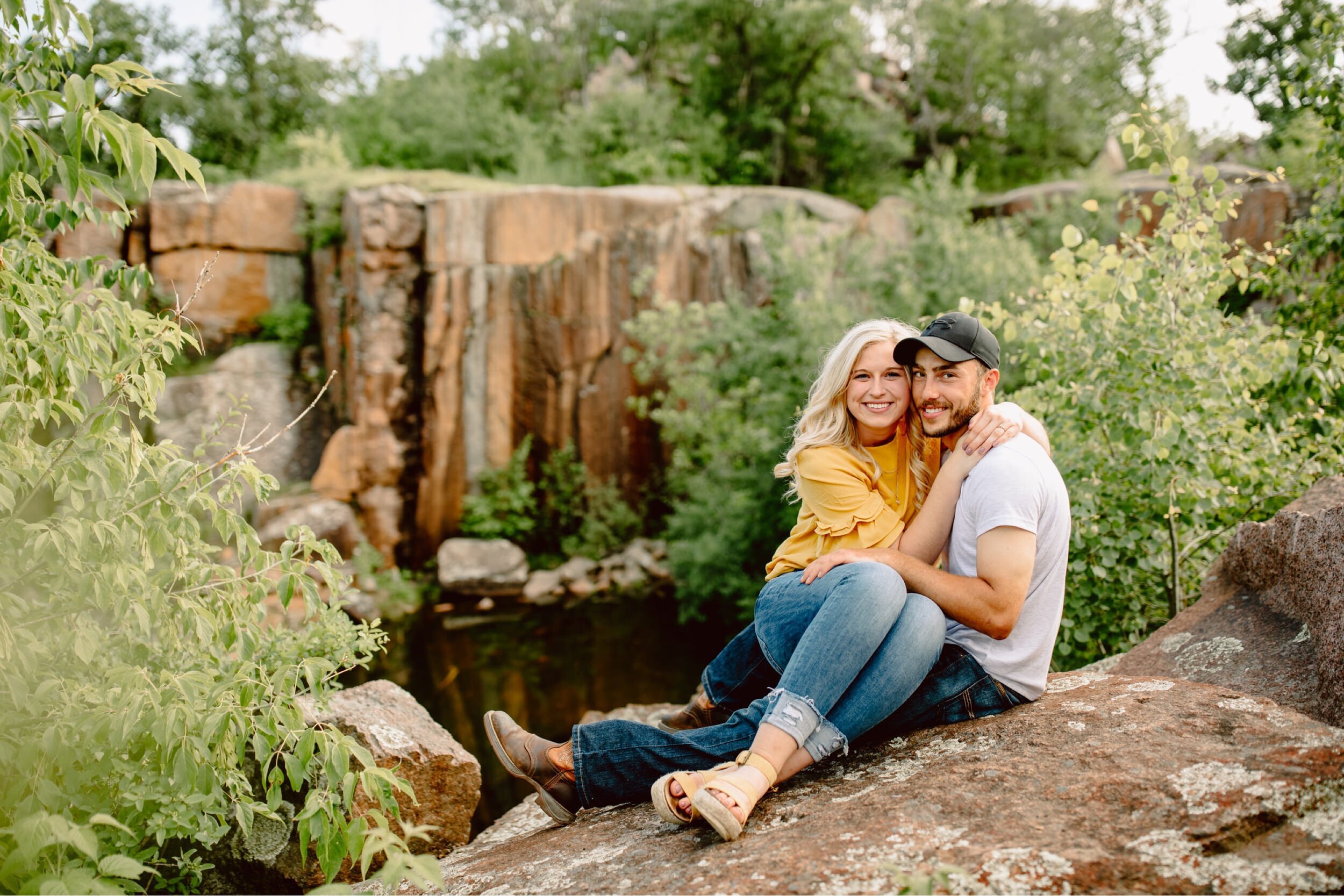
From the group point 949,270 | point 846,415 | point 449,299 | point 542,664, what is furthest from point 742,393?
point 846,415

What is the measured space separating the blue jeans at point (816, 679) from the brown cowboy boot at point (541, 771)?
0.06 metres

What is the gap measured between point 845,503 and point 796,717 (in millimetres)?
702

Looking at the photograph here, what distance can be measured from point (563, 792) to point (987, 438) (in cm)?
171

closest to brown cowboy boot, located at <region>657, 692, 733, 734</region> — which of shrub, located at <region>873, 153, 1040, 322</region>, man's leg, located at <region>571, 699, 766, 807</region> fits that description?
man's leg, located at <region>571, 699, 766, 807</region>

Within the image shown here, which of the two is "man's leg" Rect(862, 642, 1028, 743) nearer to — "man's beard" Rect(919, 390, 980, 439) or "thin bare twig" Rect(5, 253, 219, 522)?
"man's beard" Rect(919, 390, 980, 439)

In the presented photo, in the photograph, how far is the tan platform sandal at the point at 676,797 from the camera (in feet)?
7.07

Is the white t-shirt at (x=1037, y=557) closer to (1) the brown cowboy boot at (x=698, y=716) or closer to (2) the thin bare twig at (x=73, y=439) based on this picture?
(1) the brown cowboy boot at (x=698, y=716)

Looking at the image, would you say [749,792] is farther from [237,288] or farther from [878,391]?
[237,288]

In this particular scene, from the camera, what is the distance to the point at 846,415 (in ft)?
9.09

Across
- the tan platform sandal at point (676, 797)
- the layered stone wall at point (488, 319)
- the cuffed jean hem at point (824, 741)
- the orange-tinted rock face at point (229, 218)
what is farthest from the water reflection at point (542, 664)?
the orange-tinted rock face at point (229, 218)

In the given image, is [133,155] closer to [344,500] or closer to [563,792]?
[563,792]

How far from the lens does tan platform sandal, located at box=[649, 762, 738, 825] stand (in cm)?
215

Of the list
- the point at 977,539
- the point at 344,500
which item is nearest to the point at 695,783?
the point at 977,539

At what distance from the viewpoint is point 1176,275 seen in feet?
12.7
